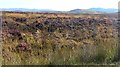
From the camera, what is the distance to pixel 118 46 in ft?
33.0

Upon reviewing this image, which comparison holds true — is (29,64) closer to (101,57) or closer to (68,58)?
(68,58)

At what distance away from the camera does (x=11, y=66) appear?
325 inches

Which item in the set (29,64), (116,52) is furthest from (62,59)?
(116,52)

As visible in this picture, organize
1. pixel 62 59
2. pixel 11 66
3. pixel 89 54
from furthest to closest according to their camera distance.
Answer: pixel 89 54
pixel 62 59
pixel 11 66

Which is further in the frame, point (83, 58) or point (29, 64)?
point (83, 58)

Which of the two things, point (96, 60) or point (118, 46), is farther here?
point (118, 46)

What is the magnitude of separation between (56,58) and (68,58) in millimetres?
289

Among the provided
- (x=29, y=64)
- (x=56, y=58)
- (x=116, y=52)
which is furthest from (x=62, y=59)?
(x=116, y=52)

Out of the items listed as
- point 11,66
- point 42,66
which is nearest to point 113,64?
point 42,66

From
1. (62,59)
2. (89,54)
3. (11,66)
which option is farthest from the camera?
(89,54)

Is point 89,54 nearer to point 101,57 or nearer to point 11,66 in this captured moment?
point 101,57

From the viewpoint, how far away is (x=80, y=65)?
852 cm

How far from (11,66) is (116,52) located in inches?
108

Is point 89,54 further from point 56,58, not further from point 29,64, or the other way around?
point 29,64
